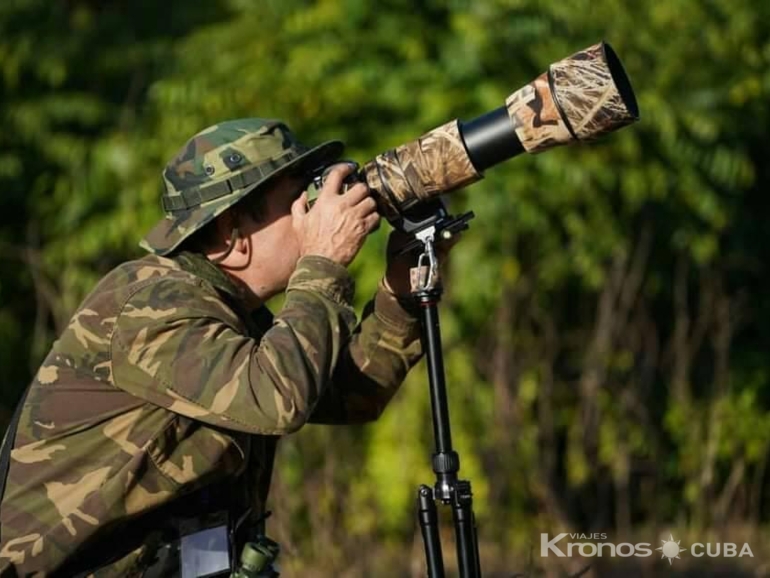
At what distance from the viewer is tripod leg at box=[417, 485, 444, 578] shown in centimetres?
351

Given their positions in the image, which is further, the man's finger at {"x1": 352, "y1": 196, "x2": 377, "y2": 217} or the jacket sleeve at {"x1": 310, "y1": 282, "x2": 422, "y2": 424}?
the jacket sleeve at {"x1": 310, "y1": 282, "x2": 422, "y2": 424}

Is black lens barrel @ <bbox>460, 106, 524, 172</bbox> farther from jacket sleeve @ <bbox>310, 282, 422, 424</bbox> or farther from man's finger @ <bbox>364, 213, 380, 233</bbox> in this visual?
jacket sleeve @ <bbox>310, 282, 422, 424</bbox>

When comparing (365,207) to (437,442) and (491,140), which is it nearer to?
(491,140)

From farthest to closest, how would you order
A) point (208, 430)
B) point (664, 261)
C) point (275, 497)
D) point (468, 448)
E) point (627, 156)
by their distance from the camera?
point (664, 261) → point (627, 156) → point (468, 448) → point (275, 497) → point (208, 430)

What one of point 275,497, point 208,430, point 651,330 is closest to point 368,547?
point 275,497

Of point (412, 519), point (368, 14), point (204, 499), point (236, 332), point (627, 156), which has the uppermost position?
point (368, 14)

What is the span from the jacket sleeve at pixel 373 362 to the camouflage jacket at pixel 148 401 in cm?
49

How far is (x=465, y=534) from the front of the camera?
349 centimetres

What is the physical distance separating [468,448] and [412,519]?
1.73 feet

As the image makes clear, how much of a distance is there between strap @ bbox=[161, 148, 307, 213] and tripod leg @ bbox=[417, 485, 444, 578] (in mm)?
808

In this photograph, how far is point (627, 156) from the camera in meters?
7.21

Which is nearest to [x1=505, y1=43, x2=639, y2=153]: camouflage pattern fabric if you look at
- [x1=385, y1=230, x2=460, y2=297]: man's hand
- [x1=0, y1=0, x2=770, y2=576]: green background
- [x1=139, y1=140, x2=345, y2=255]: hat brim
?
[x1=385, y1=230, x2=460, y2=297]: man's hand

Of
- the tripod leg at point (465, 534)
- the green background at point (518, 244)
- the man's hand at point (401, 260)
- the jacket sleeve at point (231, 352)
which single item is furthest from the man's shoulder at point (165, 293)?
the green background at point (518, 244)

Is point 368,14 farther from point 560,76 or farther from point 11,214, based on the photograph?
point 560,76
